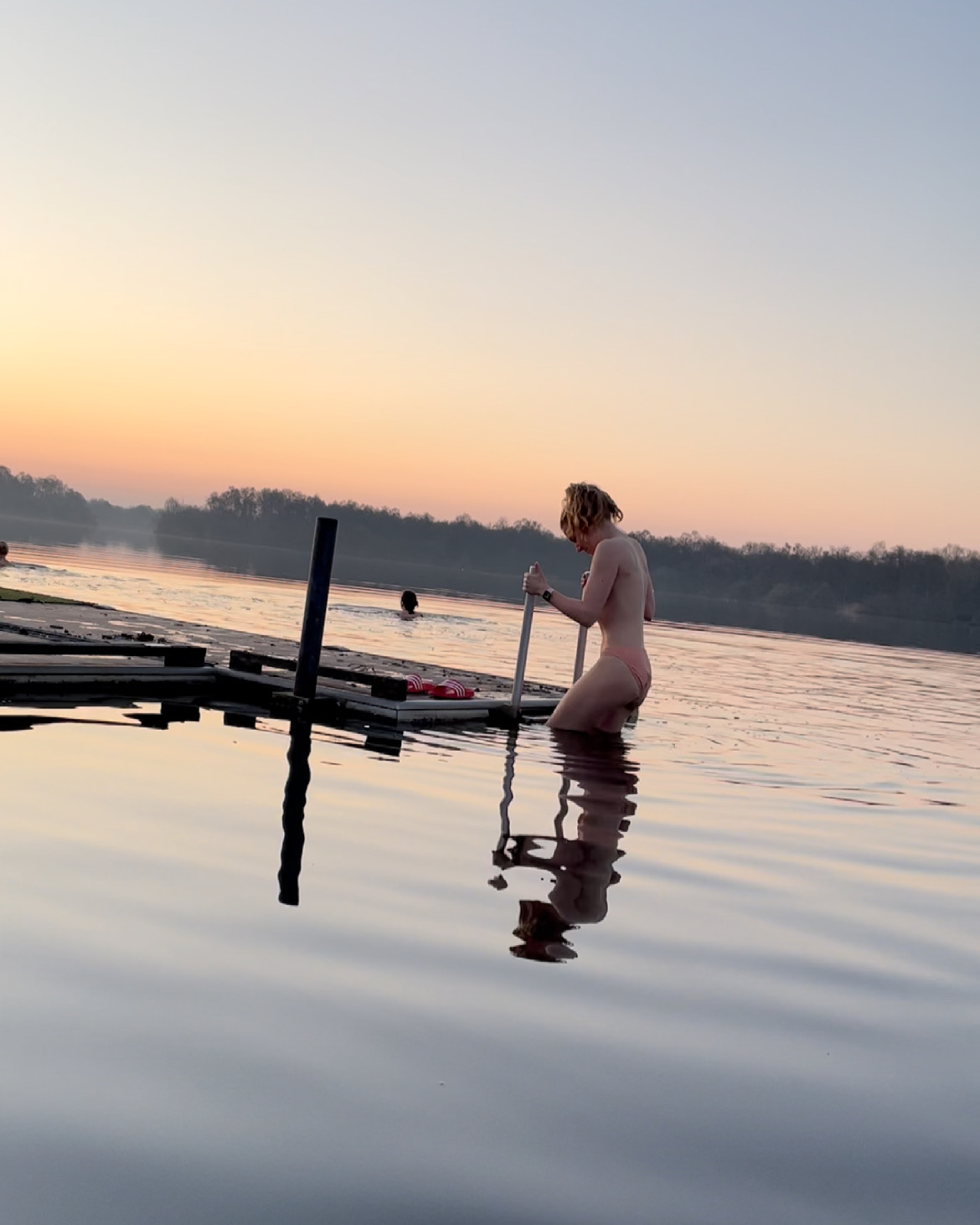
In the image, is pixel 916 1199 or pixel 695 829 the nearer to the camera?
pixel 916 1199

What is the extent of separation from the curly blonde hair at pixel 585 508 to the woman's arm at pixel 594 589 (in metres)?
0.21

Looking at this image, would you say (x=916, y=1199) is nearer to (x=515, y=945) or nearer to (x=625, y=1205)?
(x=625, y=1205)

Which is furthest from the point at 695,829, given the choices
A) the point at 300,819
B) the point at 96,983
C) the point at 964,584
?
the point at 964,584

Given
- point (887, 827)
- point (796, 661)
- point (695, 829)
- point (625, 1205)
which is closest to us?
point (625, 1205)

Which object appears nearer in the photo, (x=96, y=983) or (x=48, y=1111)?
(x=48, y=1111)

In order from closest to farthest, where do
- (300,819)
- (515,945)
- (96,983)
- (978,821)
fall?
1. (96,983)
2. (515,945)
3. (300,819)
4. (978,821)

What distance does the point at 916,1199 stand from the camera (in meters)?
2.96

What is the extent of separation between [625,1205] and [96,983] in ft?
5.88

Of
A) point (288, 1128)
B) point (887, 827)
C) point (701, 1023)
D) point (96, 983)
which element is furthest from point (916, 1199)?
point (887, 827)

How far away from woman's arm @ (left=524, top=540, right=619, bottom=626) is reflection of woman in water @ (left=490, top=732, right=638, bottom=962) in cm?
119

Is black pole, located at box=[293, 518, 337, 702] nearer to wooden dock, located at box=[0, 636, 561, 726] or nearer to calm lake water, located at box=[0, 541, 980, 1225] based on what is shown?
wooden dock, located at box=[0, 636, 561, 726]

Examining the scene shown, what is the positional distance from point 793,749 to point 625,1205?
34.3 ft

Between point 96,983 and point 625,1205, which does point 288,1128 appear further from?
point 96,983

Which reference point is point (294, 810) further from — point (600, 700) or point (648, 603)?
point (648, 603)
